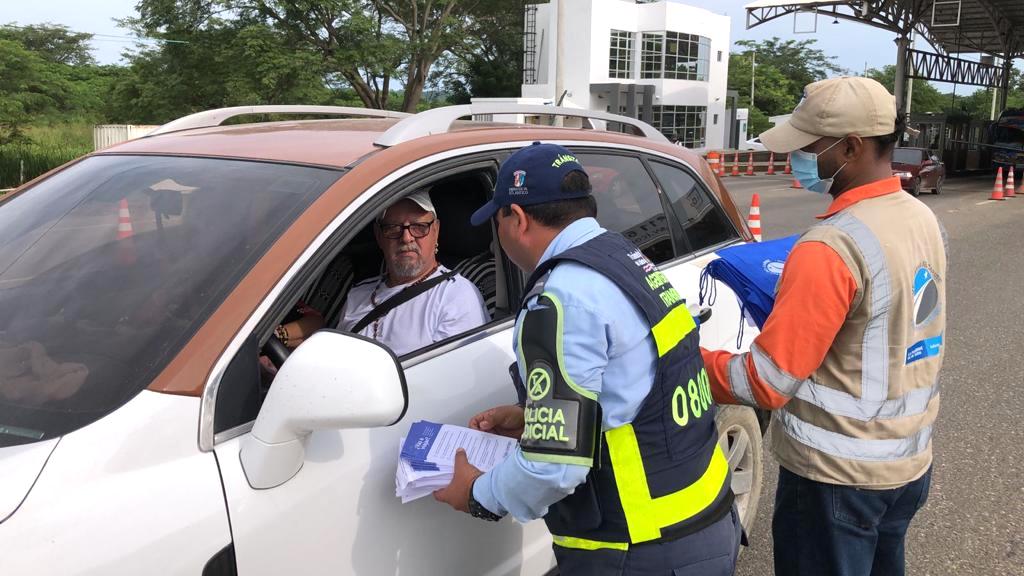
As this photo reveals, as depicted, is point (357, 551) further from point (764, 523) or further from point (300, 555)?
point (764, 523)

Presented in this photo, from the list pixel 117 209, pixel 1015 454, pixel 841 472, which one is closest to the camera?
pixel 841 472

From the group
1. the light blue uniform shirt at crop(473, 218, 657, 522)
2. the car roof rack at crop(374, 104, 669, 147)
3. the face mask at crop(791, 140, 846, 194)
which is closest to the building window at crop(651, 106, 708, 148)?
the car roof rack at crop(374, 104, 669, 147)

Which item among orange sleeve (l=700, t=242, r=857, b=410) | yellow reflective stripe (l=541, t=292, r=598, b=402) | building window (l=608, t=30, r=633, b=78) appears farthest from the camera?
building window (l=608, t=30, r=633, b=78)

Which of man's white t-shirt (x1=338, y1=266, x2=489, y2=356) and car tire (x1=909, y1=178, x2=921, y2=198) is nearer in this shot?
man's white t-shirt (x1=338, y1=266, x2=489, y2=356)

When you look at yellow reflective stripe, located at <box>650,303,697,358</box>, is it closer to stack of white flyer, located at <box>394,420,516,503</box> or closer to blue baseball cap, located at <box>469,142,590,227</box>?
blue baseball cap, located at <box>469,142,590,227</box>

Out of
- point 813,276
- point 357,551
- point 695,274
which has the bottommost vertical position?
point 357,551

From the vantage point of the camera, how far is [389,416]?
5.16 feet

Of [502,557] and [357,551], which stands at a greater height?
[357,551]

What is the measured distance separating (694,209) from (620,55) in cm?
4840

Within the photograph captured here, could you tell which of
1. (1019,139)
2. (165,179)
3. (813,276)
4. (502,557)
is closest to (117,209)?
(165,179)

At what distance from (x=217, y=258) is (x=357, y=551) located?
2.42ft

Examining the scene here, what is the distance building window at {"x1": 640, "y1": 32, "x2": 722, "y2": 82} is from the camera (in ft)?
164

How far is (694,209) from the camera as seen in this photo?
3.59 metres

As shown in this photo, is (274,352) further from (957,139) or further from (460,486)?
(957,139)
